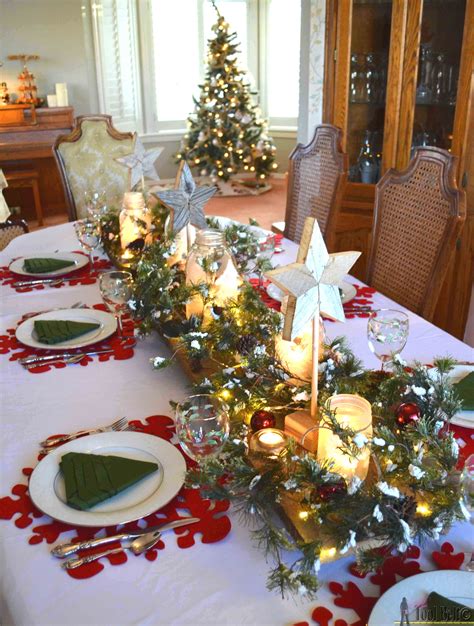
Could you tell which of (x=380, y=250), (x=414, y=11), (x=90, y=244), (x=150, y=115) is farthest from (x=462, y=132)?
(x=150, y=115)

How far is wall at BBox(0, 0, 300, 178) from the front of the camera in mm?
5691

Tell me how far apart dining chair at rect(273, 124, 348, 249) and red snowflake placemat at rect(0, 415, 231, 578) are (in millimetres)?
1596

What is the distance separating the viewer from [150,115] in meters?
6.94

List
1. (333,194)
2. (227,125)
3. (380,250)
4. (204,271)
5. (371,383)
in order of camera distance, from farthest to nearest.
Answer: (227,125) < (333,194) < (380,250) < (204,271) < (371,383)

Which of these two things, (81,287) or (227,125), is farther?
(227,125)

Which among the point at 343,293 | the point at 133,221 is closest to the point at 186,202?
the point at 133,221

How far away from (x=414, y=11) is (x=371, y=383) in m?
2.33

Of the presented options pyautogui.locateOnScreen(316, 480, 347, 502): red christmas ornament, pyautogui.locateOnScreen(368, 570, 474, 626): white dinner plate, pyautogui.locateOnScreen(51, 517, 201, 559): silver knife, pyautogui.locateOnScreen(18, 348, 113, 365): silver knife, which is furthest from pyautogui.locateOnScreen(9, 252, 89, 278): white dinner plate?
pyautogui.locateOnScreen(368, 570, 474, 626): white dinner plate

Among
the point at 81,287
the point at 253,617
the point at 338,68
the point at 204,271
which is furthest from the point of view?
the point at 338,68

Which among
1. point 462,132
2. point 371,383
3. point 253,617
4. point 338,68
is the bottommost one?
point 253,617

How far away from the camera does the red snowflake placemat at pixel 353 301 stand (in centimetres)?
172

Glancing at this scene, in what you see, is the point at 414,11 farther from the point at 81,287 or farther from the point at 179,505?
the point at 179,505

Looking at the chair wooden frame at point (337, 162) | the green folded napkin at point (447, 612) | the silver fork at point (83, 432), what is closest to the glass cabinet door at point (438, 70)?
the chair wooden frame at point (337, 162)

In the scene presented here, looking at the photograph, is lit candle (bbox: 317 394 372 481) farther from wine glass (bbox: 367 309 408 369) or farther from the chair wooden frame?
the chair wooden frame
